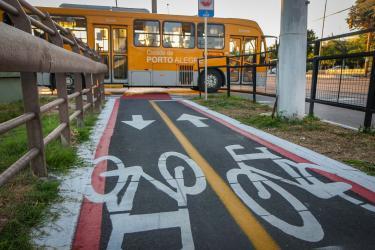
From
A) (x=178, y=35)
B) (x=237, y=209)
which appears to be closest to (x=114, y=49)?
(x=178, y=35)

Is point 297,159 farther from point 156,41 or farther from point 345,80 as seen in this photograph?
point 156,41

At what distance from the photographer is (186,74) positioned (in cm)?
1609

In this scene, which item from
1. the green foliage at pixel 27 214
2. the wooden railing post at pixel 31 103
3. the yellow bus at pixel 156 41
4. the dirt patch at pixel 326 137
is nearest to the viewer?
the green foliage at pixel 27 214

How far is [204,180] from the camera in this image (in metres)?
3.54

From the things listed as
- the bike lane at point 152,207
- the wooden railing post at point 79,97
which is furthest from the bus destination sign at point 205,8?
the bike lane at point 152,207

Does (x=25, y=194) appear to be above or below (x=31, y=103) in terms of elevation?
below

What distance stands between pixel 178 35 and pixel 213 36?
69.9 inches

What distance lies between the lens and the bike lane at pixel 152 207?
2340 mm

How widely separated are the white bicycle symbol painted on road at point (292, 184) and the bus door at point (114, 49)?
11719 millimetres

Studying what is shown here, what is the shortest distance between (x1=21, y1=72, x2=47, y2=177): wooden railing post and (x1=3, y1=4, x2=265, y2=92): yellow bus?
37.8ft

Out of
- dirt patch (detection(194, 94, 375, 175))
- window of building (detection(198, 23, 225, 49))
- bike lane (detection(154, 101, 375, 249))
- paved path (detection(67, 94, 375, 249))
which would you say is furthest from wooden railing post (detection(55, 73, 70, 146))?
window of building (detection(198, 23, 225, 49))

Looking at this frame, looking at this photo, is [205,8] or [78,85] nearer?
[78,85]

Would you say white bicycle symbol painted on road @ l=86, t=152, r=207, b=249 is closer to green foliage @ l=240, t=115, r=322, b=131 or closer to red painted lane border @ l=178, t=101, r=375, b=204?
red painted lane border @ l=178, t=101, r=375, b=204

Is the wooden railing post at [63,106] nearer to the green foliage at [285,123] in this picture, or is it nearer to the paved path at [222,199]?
the paved path at [222,199]
